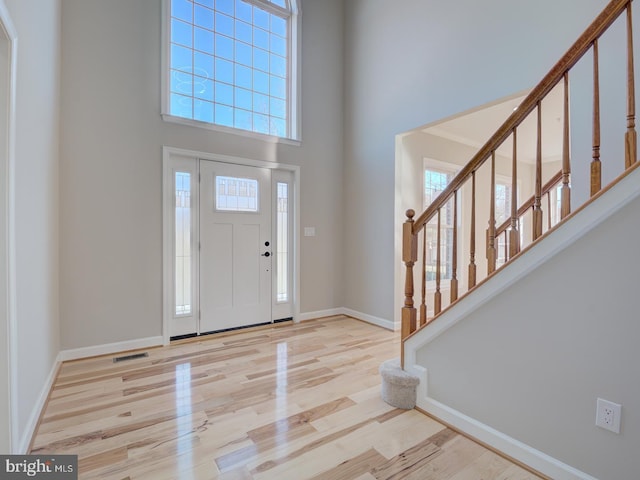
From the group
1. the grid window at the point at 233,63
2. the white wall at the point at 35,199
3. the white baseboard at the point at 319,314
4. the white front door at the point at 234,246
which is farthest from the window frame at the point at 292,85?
the white baseboard at the point at 319,314

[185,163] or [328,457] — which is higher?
[185,163]

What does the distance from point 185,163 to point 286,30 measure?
2.38 metres

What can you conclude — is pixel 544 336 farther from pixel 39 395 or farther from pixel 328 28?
pixel 328 28

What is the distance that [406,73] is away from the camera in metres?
3.58

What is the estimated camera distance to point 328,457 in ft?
5.39

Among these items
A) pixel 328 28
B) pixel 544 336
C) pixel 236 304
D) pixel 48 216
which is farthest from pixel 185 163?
pixel 544 336

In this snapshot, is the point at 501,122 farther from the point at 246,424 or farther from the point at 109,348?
the point at 109,348

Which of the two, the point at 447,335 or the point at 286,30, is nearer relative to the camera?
the point at 447,335

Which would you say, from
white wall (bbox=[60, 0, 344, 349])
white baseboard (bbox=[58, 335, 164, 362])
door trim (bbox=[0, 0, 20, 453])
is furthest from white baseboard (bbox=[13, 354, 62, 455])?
white wall (bbox=[60, 0, 344, 349])

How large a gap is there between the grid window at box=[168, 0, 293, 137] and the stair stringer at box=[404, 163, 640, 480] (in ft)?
10.4

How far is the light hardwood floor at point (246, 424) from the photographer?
157 centimetres

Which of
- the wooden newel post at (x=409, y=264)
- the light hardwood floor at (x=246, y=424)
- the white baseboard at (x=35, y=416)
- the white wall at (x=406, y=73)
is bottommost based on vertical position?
the light hardwood floor at (x=246, y=424)
